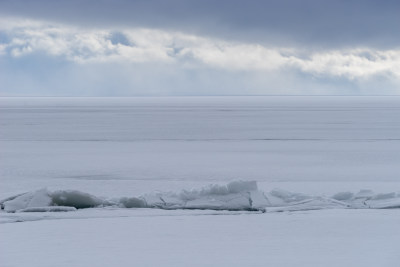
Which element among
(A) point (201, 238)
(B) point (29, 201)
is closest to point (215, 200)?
(A) point (201, 238)

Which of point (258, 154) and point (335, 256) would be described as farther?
point (258, 154)

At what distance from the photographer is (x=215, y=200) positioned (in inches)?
329

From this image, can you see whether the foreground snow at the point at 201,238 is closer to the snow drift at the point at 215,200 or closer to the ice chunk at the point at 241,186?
the snow drift at the point at 215,200

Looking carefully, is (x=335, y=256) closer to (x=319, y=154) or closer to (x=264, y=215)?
(x=264, y=215)

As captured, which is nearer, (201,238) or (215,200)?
(201,238)

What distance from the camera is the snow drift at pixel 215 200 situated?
802 cm

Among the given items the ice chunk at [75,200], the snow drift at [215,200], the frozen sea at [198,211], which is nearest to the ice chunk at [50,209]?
the snow drift at [215,200]

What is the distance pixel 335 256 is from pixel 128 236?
2.18 meters

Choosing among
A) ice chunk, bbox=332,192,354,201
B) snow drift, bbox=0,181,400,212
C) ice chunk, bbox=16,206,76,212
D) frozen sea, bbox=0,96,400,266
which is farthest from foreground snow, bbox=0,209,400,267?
ice chunk, bbox=332,192,354,201

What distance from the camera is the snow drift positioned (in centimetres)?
802

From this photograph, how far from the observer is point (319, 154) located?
1501 centimetres

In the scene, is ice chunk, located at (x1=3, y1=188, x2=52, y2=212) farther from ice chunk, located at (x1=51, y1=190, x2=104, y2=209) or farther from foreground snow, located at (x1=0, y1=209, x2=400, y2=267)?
foreground snow, located at (x1=0, y1=209, x2=400, y2=267)

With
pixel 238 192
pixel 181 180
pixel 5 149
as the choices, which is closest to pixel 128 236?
pixel 238 192

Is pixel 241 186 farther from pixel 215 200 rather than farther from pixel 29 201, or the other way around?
pixel 29 201
